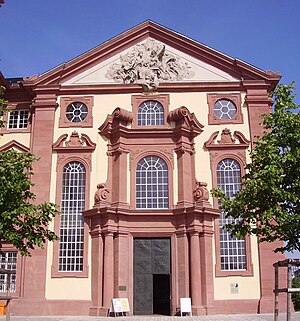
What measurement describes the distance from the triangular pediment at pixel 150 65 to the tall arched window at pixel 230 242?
17.6 feet

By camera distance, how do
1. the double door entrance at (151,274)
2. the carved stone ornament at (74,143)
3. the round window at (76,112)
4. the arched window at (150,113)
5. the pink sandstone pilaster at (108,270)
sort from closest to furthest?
the pink sandstone pilaster at (108,270)
the double door entrance at (151,274)
the carved stone ornament at (74,143)
the arched window at (150,113)
the round window at (76,112)

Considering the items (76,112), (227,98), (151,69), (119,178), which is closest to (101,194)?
(119,178)

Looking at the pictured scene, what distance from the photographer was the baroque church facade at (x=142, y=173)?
24219 mm

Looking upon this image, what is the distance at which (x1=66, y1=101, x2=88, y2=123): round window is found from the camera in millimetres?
27578

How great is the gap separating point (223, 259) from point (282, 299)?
3.29 m

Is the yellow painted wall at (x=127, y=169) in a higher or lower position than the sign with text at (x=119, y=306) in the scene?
higher

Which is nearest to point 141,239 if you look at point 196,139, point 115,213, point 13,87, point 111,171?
point 115,213

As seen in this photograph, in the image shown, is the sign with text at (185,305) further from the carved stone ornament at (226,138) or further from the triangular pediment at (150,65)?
the triangular pediment at (150,65)

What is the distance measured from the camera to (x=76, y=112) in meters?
27.8

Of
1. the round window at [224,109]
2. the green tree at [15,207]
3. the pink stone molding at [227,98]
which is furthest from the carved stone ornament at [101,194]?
the green tree at [15,207]

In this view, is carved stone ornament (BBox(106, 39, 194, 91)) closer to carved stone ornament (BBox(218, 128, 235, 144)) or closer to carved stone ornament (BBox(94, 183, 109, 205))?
carved stone ornament (BBox(218, 128, 235, 144))

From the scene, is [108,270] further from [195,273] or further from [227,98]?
[227,98]

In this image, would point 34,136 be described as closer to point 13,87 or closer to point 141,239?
point 13,87

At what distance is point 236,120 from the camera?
26953 millimetres
